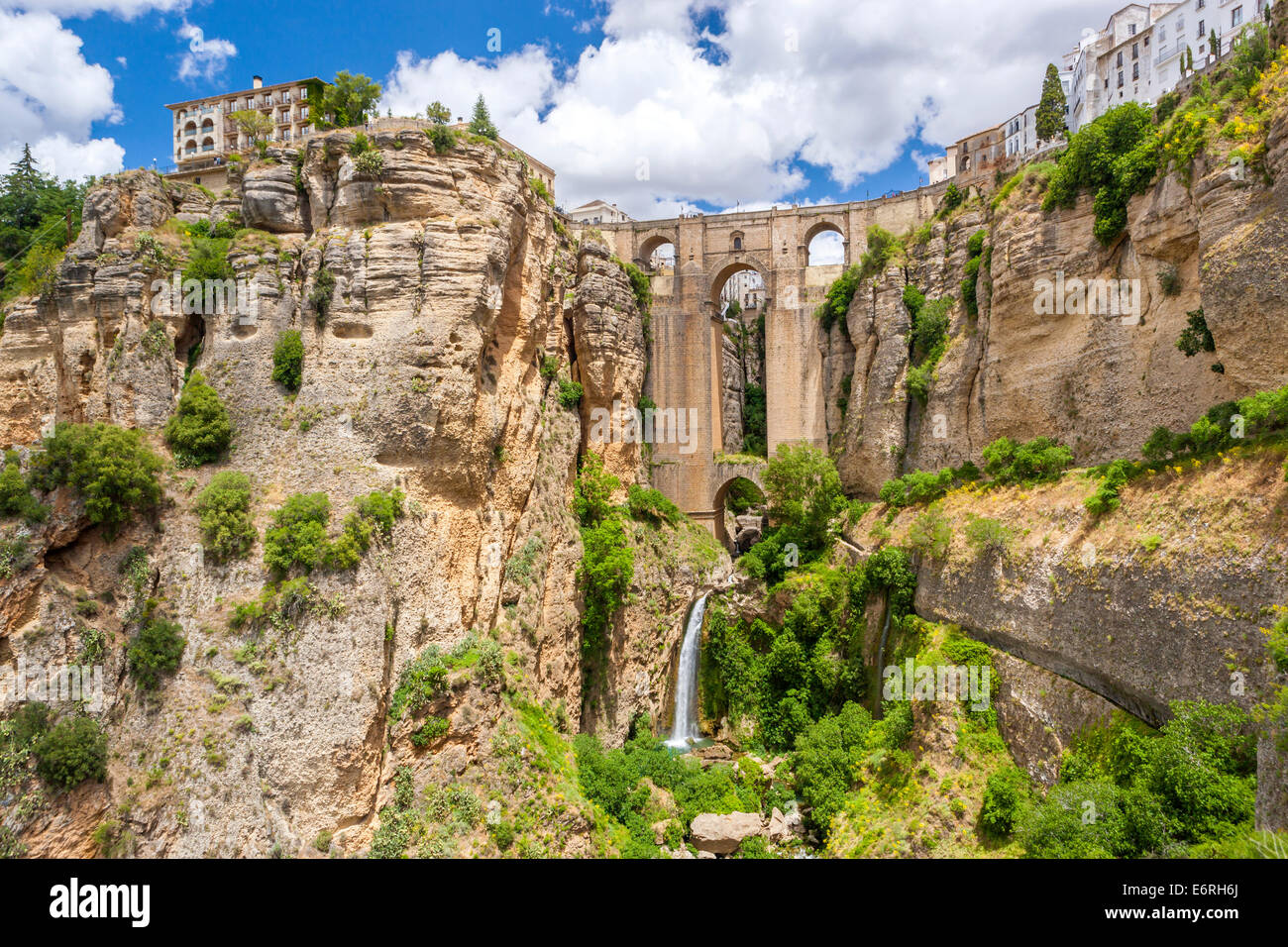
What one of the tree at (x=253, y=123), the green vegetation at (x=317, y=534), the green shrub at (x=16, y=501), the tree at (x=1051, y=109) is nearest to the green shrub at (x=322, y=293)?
the green vegetation at (x=317, y=534)

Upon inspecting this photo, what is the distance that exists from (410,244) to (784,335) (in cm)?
2256

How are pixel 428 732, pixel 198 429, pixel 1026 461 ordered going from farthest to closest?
pixel 1026 461 < pixel 198 429 < pixel 428 732

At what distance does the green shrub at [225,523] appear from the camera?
68.5 feet

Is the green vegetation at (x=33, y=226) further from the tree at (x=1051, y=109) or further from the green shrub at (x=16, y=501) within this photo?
the tree at (x=1051, y=109)

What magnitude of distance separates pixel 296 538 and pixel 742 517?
33.8 meters

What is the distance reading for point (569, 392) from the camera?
109ft

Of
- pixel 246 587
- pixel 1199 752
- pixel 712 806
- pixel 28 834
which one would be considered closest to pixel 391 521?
pixel 246 587

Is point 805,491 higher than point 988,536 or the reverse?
higher

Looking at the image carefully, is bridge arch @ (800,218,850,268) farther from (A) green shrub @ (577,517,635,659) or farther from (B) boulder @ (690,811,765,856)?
(B) boulder @ (690,811,765,856)

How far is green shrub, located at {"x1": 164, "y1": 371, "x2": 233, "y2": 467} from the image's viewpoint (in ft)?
74.3

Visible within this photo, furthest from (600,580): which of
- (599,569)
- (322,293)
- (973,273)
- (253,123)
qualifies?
(253,123)

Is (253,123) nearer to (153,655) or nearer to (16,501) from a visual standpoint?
(16,501)

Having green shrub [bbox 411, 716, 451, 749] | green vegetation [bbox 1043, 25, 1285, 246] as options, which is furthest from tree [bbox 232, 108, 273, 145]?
green vegetation [bbox 1043, 25, 1285, 246]

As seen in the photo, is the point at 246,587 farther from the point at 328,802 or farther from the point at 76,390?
the point at 76,390
